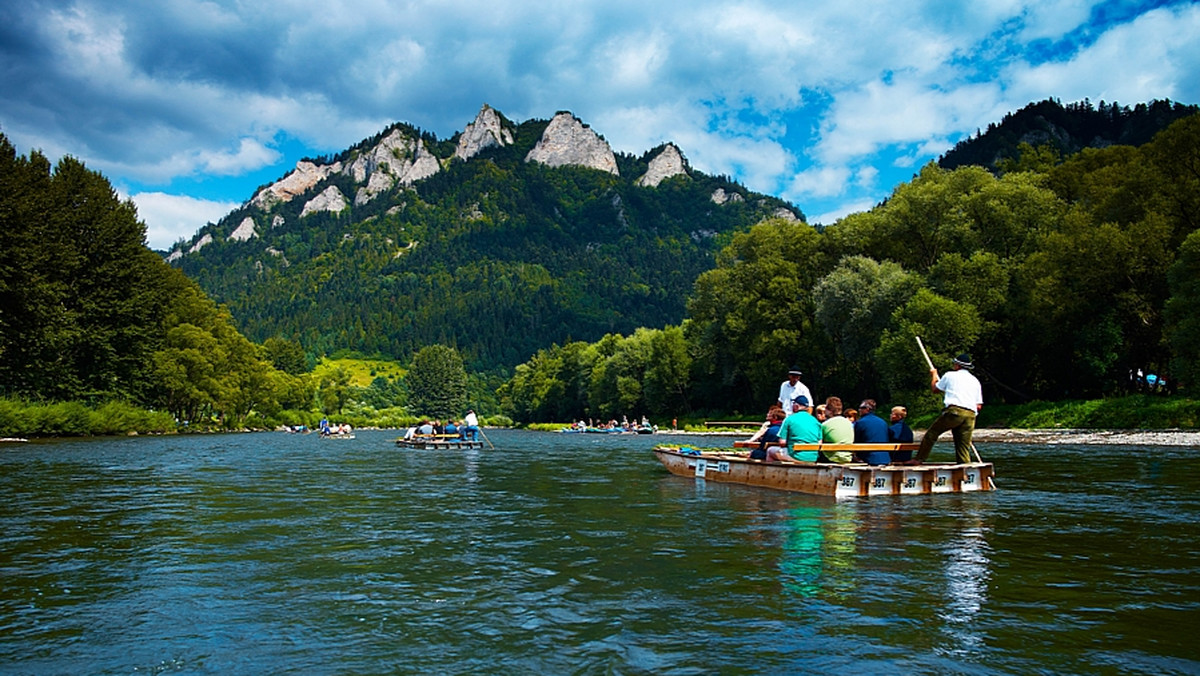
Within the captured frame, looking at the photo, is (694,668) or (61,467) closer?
(694,668)

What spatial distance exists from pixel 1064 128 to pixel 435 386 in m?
165

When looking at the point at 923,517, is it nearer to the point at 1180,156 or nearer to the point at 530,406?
the point at 1180,156

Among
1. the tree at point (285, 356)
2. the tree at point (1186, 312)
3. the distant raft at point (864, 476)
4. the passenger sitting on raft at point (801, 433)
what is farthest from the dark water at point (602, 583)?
the tree at point (285, 356)

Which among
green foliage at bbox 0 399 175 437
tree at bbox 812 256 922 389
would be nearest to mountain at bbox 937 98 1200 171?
tree at bbox 812 256 922 389

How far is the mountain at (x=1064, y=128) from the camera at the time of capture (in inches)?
6542

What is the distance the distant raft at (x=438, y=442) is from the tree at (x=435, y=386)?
13301cm

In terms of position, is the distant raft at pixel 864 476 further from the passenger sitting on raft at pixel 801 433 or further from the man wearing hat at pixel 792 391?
the man wearing hat at pixel 792 391

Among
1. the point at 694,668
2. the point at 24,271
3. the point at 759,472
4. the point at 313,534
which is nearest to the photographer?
the point at 694,668

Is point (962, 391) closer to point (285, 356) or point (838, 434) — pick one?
point (838, 434)

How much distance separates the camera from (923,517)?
48.5 feet

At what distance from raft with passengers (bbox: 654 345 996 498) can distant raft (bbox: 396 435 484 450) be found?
27.3 metres

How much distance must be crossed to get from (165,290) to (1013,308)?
2671 inches

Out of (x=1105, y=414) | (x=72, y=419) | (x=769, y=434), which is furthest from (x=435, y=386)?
(x=769, y=434)

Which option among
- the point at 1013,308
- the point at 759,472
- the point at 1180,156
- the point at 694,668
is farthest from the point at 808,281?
the point at 694,668
